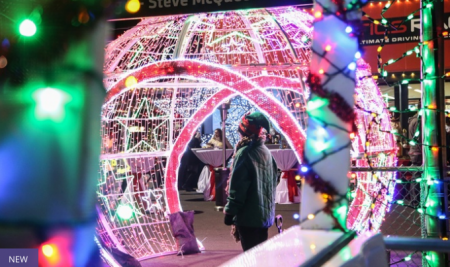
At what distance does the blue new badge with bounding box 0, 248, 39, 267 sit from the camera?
1317 millimetres

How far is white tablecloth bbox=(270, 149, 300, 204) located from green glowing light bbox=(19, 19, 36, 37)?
11.6 m

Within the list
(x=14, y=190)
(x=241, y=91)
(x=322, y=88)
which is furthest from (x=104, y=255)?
(x=14, y=190)

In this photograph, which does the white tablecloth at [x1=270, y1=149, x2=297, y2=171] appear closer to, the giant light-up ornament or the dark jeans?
the giant light-up ornament

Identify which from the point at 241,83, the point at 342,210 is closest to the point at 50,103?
the point at 342,210

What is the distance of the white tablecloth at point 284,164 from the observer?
12.9 m

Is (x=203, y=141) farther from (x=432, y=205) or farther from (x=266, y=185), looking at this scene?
(x=432, y=205)

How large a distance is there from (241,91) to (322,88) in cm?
431

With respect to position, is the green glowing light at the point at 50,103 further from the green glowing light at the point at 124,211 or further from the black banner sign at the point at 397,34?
the black banner sign at the point at 397,34

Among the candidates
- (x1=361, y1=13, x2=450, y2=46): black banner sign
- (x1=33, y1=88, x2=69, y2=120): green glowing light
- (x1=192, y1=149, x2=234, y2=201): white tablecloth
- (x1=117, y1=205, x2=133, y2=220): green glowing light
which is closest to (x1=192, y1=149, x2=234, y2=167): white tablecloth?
(x1=192, y1=149, x2=234, y2=201): white tablecloth

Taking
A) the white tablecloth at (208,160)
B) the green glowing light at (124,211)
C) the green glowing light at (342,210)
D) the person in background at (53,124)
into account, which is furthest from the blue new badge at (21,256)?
the white tablecloth at (208,160)

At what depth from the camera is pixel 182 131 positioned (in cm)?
843

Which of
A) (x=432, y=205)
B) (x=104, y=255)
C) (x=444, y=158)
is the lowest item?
(x=104, y=255)

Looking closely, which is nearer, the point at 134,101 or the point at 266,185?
the point at 266,185

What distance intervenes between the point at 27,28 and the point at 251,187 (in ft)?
14.0
